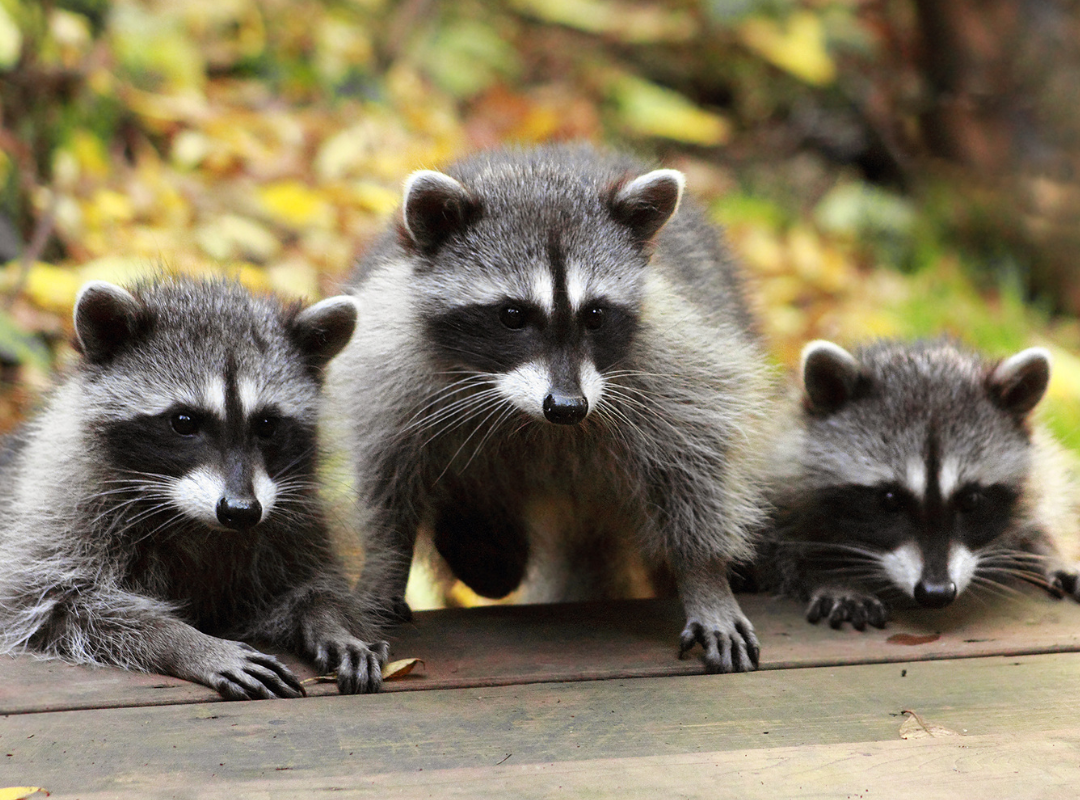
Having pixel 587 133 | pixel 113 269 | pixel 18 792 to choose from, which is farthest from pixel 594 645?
pixel 587 133

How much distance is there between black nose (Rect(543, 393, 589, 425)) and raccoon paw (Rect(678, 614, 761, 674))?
579mm

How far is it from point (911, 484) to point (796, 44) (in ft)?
14.4

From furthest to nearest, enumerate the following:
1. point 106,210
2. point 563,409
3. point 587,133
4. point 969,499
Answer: point 587,133 < point 106,210 < point 969,499 < point 563,409

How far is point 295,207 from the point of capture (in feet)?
16.0

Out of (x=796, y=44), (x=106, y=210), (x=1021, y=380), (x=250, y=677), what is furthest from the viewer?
(x=796, y=44)

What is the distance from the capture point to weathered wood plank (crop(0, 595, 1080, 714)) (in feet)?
7.45

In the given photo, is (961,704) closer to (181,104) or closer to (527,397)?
(527,397)

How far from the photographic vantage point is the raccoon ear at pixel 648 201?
2633 millimetres

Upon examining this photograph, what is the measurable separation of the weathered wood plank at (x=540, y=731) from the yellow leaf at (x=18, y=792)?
1.0 inches

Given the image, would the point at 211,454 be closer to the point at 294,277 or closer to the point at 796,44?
the point at 294,277

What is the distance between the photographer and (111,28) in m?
4.95

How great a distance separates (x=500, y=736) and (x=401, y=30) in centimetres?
477

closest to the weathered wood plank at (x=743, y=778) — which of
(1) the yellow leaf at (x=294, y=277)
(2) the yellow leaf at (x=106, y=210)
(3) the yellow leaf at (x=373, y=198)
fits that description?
(1) the yellow leaf at (x=294, y=277)

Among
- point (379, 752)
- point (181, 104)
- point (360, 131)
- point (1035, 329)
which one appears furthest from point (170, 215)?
point (1035, 329)
